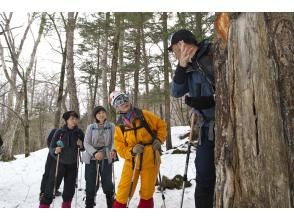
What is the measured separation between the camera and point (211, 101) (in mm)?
2988

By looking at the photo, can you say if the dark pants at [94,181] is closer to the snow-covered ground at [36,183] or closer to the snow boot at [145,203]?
the snow-covered ground at [36,183]

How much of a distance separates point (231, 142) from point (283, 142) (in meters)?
0.34

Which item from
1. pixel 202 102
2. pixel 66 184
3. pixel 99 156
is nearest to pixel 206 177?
pixel 202 102

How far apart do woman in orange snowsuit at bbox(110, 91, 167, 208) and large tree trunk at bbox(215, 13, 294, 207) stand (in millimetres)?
2362

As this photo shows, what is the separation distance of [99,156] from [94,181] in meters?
0.47

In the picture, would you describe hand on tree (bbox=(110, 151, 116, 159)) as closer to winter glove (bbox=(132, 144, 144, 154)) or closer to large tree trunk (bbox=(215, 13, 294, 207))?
winter glove (bbox=(132, 144, 144, 154))

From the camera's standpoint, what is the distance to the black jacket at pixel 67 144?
20.6ft

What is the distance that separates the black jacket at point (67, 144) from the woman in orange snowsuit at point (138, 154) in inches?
75.1

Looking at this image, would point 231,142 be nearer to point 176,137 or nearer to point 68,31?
point 68,31

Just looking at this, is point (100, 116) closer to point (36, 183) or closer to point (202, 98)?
point (202, 98)

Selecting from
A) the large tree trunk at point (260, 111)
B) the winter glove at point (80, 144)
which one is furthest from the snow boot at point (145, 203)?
the large tree trunk at point (260, 111)
